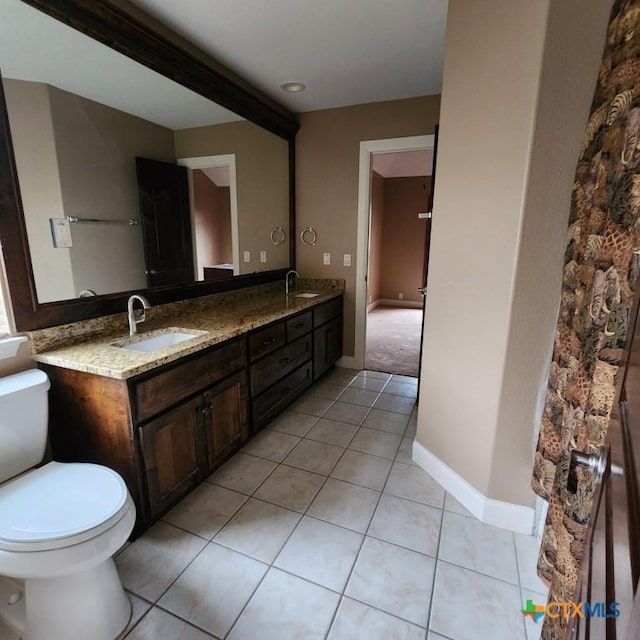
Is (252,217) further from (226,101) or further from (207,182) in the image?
(226,101)

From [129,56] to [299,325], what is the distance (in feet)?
6.22

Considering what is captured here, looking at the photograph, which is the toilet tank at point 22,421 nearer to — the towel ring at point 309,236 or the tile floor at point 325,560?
the tile floor at point 325,560

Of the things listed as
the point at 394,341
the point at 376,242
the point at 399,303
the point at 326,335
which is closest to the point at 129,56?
the point at 326,335

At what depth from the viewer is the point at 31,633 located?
1195mm

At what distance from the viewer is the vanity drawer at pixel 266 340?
7.38 feet

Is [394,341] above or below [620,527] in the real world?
below

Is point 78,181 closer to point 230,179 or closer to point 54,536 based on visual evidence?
point 230,179

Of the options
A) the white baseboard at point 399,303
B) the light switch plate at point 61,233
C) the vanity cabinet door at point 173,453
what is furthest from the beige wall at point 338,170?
the white baseboard at point 399,303

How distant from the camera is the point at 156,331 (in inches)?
79.8

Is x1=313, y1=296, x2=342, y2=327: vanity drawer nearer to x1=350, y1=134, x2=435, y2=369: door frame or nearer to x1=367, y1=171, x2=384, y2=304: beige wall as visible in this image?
x1=350, y1=134, x2=435, y2=369: door frame

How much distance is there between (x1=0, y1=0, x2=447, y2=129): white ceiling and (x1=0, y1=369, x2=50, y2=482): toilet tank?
123 cm

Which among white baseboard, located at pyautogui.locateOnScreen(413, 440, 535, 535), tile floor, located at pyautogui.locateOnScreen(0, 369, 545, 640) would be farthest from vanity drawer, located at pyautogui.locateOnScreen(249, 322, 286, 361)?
white baseboard, located at pyautogui.locateOnScreen(413, 440, 535, 535)

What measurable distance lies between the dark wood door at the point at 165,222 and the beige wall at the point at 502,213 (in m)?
1.60

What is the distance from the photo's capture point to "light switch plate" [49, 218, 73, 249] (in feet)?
5.44
